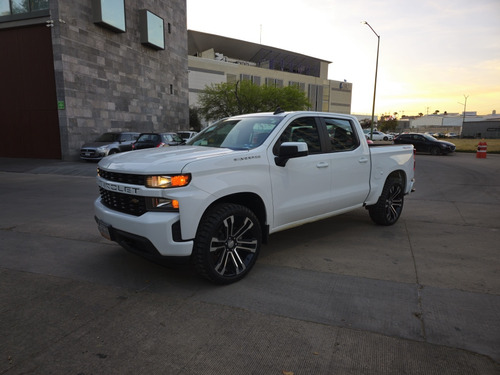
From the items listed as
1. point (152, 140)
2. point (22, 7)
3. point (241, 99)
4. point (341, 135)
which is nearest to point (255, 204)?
point (341, 135)

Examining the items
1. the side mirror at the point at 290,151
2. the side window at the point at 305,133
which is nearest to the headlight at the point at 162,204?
the side mirror at the point at 290,151

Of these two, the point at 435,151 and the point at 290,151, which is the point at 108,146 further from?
the point at 435,151

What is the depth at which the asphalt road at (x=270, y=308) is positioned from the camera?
2533 millimetres

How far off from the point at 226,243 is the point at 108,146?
16.5 m

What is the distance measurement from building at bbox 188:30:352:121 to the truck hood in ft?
178

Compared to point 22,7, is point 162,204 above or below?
below

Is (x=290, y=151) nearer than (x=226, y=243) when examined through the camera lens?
No

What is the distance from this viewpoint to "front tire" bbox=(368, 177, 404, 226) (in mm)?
5957

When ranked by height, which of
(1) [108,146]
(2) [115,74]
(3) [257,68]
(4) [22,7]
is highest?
(3) [257,68]

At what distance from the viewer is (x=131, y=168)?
136 inches

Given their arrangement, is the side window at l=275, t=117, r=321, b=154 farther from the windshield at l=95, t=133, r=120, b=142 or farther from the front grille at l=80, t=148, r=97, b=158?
the windshield at l=95, t=133, r=120, b=142

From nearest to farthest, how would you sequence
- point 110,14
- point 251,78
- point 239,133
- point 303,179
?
1. point 303,179
2. point 239,133
3. point 110,14
4. point 251,78

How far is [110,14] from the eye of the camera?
21.7 meters

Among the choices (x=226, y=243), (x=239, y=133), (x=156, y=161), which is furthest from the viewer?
(x=239, y=133)
